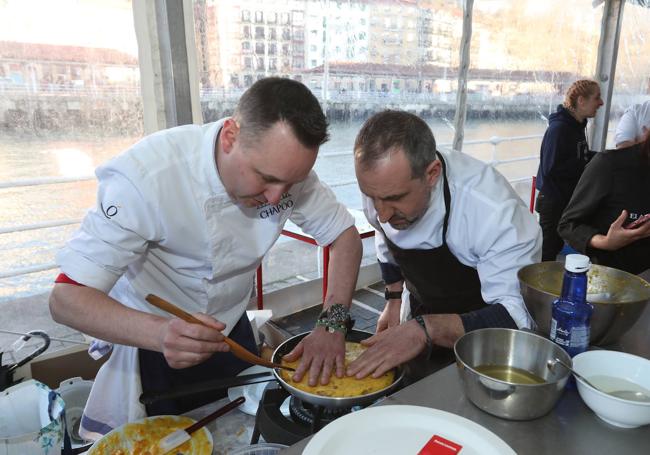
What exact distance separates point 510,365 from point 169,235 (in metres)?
0.98

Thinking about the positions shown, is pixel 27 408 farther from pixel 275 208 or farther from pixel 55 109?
pixel 55 109

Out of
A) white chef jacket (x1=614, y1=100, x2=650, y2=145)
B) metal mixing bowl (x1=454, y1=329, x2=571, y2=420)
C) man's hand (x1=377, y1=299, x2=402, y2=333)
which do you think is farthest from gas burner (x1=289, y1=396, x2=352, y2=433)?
white chef jacket (x1=614, y1=100, x2=650, y2=145)

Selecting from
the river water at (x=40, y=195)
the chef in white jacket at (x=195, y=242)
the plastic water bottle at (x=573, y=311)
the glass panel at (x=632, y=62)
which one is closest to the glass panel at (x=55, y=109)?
the river water at (x=40, y=195)

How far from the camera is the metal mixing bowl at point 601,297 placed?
1.07 metres

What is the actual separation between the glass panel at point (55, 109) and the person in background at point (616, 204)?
2561mm

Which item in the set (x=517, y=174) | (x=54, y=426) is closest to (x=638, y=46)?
(x=517, y=174)

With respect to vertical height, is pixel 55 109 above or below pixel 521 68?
below

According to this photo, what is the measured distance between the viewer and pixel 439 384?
3.28 ft

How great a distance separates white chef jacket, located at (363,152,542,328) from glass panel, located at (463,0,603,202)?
3476 millimetres

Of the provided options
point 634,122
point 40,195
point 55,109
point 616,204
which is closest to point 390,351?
point 616,204

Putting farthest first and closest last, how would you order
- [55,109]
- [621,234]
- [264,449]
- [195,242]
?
[55,109] < [621,234] < [195,242] < [264,449]

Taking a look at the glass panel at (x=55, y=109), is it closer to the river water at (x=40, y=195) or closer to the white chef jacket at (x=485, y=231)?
the river water at (x=40, y=195)

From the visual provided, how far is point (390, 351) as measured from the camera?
4.24 feet

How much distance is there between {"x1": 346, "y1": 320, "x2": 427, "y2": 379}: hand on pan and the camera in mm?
1257
